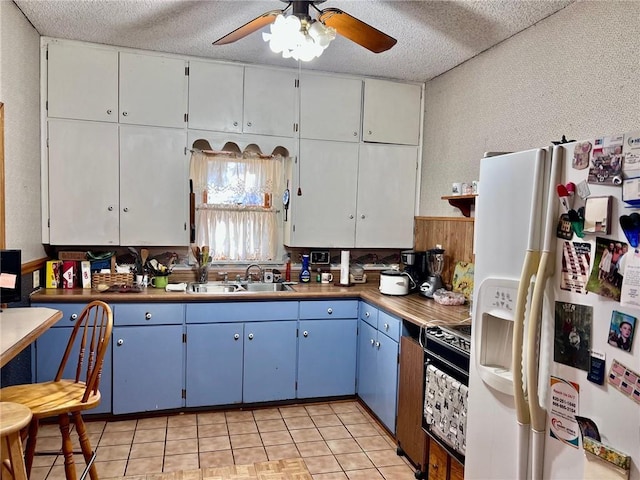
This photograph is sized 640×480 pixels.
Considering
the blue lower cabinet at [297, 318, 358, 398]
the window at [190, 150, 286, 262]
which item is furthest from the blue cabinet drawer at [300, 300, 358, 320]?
the window at [190, 150, 286, 262]

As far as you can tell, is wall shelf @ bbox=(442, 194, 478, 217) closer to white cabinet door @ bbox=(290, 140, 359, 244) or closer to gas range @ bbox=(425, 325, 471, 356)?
white cabinet door @ bbox=(290, 140, 359, 244)

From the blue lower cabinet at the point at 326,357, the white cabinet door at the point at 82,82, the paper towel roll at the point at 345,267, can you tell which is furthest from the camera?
the paper towel roll at the point at 345,267

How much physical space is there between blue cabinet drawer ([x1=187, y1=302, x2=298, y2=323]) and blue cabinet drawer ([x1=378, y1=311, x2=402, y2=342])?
2.11 feet

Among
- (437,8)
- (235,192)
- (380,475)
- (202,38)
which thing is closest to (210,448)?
(380,475)

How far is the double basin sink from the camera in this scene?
11.4 ft

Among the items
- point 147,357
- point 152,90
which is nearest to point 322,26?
point 152,90

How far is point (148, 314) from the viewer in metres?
3.04

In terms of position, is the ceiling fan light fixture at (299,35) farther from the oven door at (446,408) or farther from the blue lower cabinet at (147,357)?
the blue lower cabinet at (147,357)

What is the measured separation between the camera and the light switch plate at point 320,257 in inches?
151

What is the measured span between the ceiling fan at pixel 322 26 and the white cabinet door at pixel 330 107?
4.11 feet

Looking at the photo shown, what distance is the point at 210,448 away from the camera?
9.03 ft

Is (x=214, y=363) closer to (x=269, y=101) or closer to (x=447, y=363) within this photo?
(x=447, y=363)

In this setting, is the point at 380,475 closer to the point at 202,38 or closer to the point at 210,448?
the point at 210,448

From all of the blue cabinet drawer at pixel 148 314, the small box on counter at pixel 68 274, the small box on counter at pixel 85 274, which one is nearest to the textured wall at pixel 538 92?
the blue cabinet drawer at pixel 148 314
